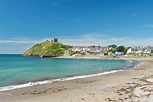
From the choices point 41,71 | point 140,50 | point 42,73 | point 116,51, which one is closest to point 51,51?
point 116,51

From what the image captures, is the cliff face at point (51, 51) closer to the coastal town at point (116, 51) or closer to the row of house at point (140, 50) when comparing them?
the coastal town at point (116, 51)

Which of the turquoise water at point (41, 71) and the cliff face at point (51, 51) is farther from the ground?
the cliff face at point (51, 51)

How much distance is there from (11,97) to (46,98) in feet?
8.28

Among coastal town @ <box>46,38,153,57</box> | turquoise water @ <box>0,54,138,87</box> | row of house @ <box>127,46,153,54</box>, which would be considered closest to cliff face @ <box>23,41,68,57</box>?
coastal town @ <box>46,38,153,57</box>

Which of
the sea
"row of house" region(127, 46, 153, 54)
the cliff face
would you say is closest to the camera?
the sea

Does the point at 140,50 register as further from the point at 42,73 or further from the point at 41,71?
the point at 42,73

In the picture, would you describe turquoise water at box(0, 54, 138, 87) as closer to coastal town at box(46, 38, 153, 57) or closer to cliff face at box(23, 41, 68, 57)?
coastal town at box(46, 38, 153, 57)

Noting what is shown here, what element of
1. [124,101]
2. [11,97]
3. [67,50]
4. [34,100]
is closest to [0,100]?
[11,97]

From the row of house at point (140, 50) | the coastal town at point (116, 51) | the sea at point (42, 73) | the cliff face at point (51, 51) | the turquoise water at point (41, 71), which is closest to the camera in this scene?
the sea at point (42, 73)

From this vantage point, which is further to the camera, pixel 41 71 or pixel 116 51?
pixel 116 51

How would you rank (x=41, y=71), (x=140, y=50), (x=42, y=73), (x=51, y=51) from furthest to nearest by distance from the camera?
(x=51, y=51)
(x=140, y=50)
(x=41, y=71)
(x=42, y=73)

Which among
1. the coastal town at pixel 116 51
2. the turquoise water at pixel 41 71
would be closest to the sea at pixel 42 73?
the turquoise water at pixel 41 71

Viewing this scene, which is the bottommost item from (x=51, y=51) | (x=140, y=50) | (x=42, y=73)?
(x=42, y=73)

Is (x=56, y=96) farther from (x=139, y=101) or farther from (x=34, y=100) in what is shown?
(x=139, y=101)
